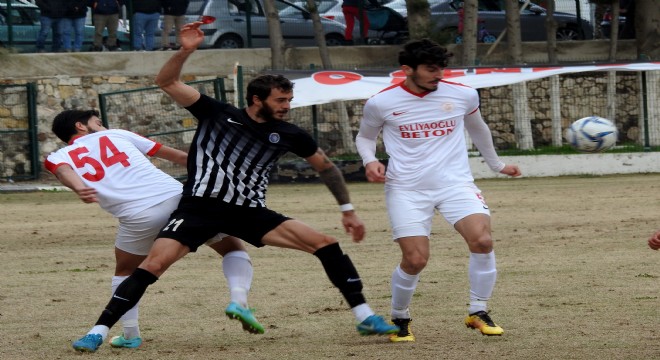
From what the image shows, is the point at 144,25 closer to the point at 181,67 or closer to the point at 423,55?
the point at 423,55

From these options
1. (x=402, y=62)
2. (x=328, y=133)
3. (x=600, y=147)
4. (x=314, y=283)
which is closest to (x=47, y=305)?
(x=314, y=283)

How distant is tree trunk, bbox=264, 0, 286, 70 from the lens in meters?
25.5

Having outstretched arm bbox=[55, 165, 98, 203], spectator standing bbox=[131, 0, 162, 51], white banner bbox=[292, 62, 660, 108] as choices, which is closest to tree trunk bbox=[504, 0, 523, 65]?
white banner bbox=[292, 62, 660, 108]

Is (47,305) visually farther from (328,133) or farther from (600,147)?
(328,133)

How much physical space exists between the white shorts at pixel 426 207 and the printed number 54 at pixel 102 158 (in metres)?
1.73

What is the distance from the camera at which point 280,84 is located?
7.10 meters

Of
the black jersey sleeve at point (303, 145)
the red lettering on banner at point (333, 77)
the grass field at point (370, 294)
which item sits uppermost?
the black jersey sleeve at point (303, 145)

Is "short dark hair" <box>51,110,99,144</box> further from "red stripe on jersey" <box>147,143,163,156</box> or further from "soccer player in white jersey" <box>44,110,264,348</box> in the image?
"red stripe on jersey" <box>147,143,163,156</box>

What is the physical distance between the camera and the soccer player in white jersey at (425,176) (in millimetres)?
7418

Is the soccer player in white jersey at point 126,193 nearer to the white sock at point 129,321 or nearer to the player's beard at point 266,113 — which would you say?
the white sock at point 129,321

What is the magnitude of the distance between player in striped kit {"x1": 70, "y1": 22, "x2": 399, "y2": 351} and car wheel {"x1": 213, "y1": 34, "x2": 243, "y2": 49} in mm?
19145

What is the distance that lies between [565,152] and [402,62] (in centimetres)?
1602

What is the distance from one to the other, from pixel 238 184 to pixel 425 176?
1.21 meters

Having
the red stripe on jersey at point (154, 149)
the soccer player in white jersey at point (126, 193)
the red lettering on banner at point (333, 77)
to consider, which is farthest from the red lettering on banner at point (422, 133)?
the red lettering on banner at point (333, 77)
